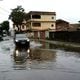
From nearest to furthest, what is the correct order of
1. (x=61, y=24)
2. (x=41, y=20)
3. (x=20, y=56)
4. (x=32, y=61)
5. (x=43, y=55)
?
(x=32, y=61), (x=20, y=56), (x=43, y=55), (x=41, y=20), (x=61, y=24)

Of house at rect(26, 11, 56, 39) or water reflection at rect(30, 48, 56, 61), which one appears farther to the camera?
house at rect(26, 11, 56, 39)

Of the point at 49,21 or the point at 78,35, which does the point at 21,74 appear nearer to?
the point at 78,35

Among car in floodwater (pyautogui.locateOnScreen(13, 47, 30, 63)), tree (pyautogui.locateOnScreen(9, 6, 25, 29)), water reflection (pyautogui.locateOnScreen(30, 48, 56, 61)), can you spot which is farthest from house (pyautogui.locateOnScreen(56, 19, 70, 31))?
car in floodwater (pyautogui.locateOnScreen(13, 47, 30, 63))

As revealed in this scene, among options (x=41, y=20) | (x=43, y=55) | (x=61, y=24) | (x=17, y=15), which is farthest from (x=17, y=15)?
(x=43, y=55)

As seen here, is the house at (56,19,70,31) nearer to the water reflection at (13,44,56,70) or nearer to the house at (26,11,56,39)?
the house at (26,11,56,39)

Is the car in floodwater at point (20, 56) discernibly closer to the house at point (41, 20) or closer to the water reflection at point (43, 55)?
the water reflection at point (43, 55)

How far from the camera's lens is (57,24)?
11556cm

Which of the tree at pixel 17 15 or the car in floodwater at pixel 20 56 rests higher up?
the tree at pixel 17 15

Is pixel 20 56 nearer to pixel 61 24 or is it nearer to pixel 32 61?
pixel 32 61

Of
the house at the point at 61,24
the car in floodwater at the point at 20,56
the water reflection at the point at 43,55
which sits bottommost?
the water reflection at the point at 43,55

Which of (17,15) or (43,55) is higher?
(17,15)

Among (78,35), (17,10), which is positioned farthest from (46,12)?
(78,35)

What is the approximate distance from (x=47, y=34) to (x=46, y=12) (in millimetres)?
39483

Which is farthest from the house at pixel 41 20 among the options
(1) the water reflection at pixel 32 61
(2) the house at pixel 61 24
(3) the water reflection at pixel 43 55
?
(1) the water reflection at pixel 32 61
